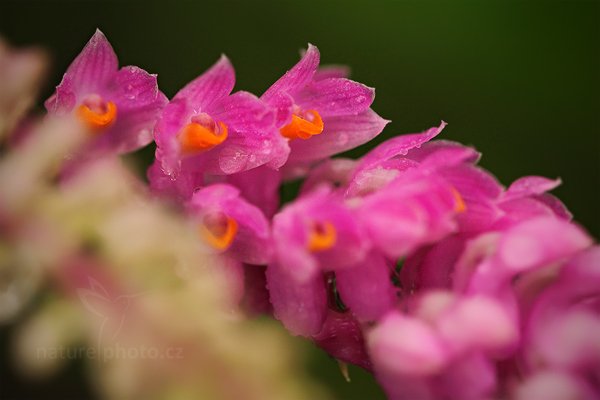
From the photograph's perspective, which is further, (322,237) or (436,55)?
(436,55)

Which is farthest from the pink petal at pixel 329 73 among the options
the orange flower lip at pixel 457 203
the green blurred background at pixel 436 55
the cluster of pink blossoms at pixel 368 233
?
the green blurred background at pixel 436 55

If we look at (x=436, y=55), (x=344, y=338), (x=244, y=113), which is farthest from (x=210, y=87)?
(x=436, y=55)

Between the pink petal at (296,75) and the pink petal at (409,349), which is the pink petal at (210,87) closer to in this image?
the pink petal at (296,75)

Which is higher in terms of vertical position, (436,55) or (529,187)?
(529,187)

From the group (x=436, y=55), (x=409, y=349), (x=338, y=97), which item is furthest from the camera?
(x=436, y=55)

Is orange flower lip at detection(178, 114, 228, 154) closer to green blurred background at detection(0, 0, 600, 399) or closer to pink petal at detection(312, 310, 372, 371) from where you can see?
pink petal at detection(312, 310, 372, 371)

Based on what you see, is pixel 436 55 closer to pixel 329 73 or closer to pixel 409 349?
pixel 329 73
